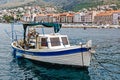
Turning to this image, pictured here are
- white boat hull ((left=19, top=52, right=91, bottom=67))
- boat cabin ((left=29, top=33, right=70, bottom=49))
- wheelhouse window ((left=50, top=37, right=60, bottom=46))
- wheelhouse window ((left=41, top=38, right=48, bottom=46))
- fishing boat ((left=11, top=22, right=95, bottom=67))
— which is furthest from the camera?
wheelhouse window ((left=41, top=38, right=48, bottom=46))

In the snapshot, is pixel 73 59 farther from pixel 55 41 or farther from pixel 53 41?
pixel 53 41

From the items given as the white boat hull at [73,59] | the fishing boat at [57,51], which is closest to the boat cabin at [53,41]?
the fishing boat at [57,51]

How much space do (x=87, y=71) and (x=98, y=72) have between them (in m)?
1.14

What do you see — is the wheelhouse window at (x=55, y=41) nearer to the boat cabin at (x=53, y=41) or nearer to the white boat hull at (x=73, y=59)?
the boat cabin at (x=53, y=41)

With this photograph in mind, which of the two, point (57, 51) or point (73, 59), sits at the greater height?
point (57, 51)

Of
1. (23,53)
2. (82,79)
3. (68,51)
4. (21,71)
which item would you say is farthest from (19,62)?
(82,79)

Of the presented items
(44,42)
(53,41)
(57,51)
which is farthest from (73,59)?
(44,42)

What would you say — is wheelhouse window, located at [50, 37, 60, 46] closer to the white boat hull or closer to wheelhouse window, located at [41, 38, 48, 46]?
wheelhouse window, located at [41, 38, 48, 46]

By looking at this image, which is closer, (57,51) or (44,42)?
(57,51)

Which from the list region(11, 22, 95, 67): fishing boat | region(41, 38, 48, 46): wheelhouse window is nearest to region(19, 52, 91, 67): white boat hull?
region(11, 22, 95, 67): fishing boat

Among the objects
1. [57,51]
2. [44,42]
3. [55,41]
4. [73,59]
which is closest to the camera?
[73,59]

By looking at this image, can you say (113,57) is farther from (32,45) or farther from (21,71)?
(21,71)

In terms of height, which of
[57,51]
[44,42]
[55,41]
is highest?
[55,41]

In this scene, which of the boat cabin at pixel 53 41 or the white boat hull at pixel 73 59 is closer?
the white boat hull at pixel 73 59
